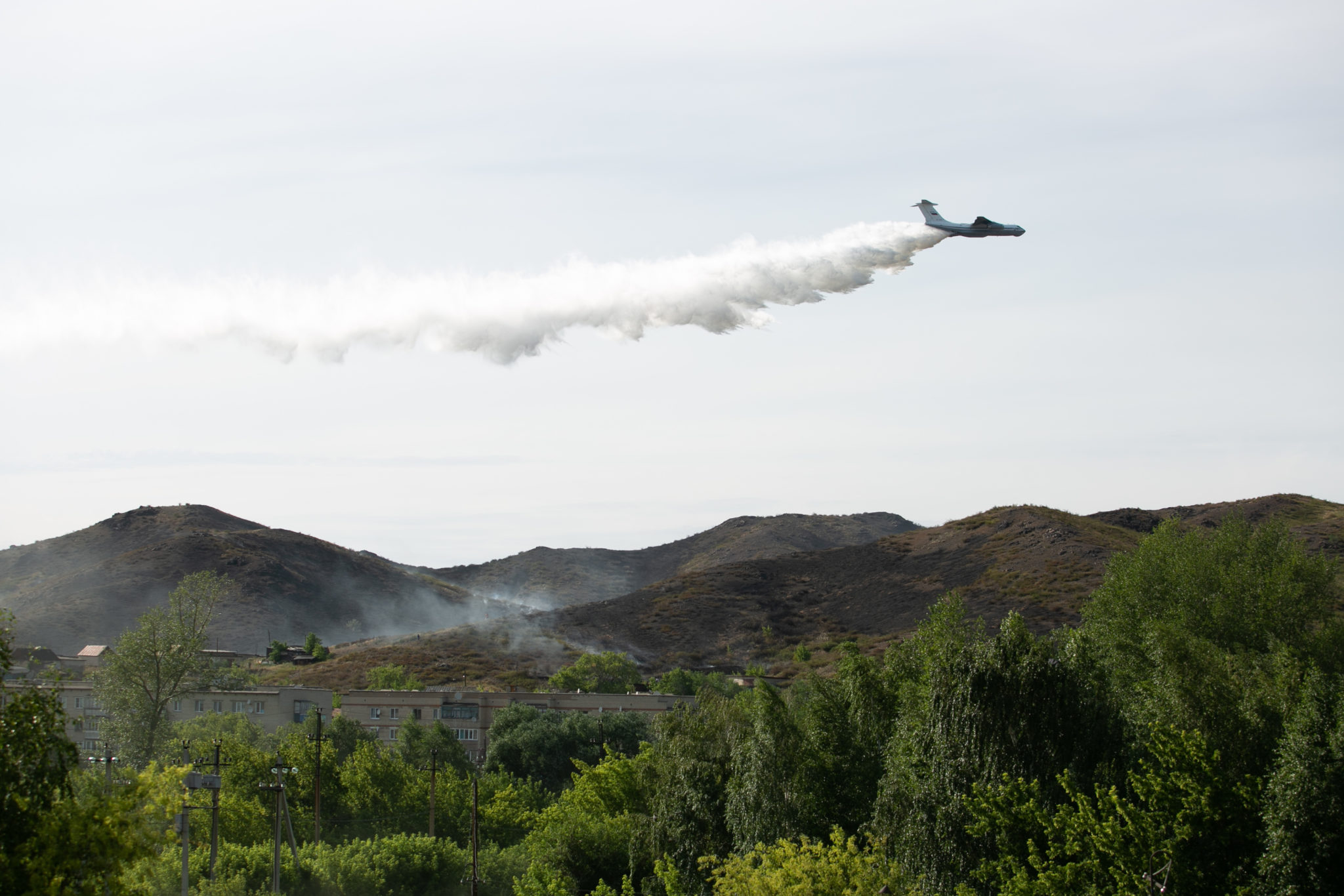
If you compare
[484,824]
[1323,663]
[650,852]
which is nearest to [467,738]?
[484,824]

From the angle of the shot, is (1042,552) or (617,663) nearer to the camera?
(617,663)

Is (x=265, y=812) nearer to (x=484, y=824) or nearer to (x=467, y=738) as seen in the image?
(x=484, y=824)

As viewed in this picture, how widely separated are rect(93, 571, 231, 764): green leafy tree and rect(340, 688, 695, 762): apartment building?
3305 cm

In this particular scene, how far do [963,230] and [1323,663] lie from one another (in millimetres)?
29614

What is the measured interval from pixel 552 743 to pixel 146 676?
97.1 feet

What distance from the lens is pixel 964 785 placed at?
36.1m

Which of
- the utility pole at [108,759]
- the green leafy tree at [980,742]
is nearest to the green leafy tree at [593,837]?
the green leafy tree at [980,742]

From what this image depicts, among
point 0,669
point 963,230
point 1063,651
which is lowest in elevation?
point 1063,651

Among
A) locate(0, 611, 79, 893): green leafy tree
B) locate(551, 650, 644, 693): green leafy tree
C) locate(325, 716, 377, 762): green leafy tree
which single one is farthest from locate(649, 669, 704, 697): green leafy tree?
locate(0, 611, 79, 893): green leafy tree

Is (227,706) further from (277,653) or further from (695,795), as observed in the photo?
(695,795)

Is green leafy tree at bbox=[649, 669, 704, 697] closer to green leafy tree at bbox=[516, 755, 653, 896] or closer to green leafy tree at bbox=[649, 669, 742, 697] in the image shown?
green leafy tree at bbox=[649, 669, 742, 697]

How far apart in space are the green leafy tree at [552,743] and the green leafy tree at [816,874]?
49.9 metres

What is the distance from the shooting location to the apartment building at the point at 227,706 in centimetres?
10138

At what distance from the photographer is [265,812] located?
206 feet
